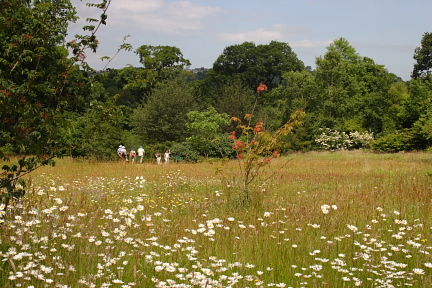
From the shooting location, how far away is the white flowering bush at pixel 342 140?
1495 inches

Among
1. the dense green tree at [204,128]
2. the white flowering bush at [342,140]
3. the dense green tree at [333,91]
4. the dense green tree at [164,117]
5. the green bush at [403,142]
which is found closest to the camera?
the dense green tree at [204,128]

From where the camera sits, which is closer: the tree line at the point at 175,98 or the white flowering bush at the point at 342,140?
the tree line at the point at 175,98

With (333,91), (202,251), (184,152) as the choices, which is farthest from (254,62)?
(202,251)

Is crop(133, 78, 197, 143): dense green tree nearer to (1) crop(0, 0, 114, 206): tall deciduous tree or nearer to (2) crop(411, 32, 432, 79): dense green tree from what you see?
(1) crop(0, 0, 114, 206): tall deciduous tree

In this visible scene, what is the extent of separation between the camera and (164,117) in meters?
34.4

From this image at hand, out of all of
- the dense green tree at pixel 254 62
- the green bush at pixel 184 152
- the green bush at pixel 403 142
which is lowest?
the green bush at pixel 184 152

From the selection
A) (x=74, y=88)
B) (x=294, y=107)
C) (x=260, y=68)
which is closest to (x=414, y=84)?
(x=294, y=107)

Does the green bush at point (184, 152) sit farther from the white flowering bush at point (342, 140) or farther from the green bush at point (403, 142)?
the green bush at point (403, 142)

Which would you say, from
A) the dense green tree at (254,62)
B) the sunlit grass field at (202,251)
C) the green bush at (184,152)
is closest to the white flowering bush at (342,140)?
the green bush at (184,152)

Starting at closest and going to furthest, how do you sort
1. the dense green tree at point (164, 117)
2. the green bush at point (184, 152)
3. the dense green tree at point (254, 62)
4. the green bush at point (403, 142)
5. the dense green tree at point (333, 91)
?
the green bush at point (184, 152) → the green bush at point (403, 142) → the dense green tree at point (164, 117) → the dense green tree at point (333, 91) → the dense green tree at point (254, 62)

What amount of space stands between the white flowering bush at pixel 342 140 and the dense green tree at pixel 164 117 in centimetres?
1372

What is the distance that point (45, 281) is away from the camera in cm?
268

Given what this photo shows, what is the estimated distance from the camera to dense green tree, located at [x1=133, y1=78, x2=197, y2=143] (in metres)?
34.3

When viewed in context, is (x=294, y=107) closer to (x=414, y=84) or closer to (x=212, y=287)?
(x=414, y=84)
